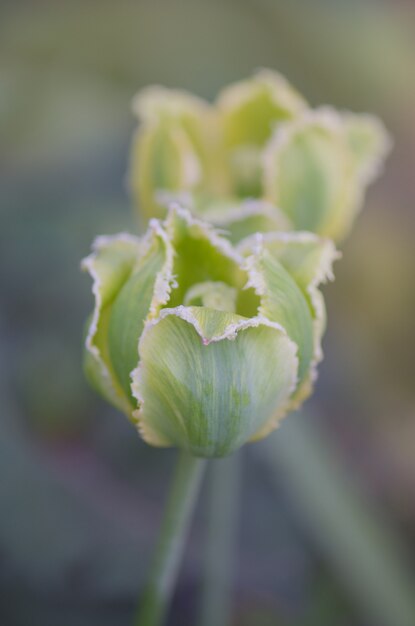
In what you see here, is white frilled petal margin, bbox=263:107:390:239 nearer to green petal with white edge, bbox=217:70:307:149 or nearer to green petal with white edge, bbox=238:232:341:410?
green petal with white edge, bbox=217:70:307:149

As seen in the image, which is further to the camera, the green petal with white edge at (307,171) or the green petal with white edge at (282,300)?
the green petal with white edge at (307,171)

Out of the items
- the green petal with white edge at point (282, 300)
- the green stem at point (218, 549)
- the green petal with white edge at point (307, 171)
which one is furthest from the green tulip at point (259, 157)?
the green stem at point (218, 549)

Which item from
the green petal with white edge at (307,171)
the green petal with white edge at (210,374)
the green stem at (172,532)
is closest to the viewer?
the green petal with white edge at (210,374)

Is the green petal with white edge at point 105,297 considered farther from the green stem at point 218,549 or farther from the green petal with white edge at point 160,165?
the green stem at point 218,549

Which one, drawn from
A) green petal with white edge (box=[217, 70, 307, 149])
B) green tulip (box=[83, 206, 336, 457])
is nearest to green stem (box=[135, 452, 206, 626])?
green tulip (box=[83, 206, 336, 457])

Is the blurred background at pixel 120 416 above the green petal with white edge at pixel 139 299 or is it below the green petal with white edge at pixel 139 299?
above

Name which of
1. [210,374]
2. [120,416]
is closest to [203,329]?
[210,374]

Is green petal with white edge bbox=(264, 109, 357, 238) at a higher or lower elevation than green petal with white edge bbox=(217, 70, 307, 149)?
lower
